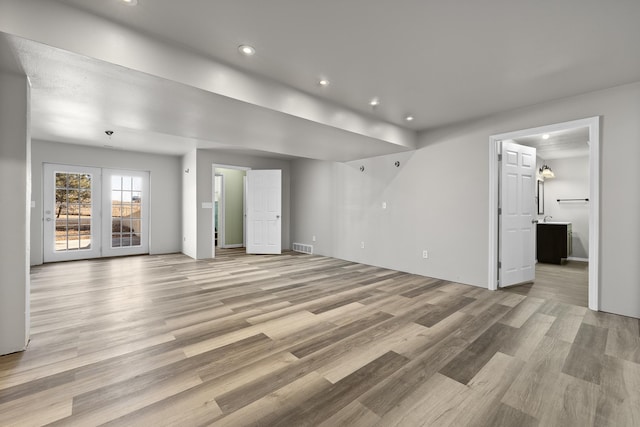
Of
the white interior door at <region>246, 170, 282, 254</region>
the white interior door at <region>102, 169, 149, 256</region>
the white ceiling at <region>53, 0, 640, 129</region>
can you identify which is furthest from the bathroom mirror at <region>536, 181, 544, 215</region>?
the white interior door at <region>102, 169, 149, 256</region>

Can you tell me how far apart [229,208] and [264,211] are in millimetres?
1751

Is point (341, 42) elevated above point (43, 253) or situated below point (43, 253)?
above

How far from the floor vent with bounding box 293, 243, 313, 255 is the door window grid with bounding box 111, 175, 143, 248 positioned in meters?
3.93

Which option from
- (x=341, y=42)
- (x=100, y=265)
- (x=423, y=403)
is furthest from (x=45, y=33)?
(x=100, y=265)

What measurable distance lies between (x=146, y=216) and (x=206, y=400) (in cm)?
647

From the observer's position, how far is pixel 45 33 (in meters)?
1.82

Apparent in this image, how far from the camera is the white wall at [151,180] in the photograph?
18.3 ft

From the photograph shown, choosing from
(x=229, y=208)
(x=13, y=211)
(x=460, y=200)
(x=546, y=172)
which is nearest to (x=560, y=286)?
(x=460, y=200)

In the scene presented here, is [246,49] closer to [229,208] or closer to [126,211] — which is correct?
[126,211]

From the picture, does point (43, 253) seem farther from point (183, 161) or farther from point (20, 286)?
point (20, 286)

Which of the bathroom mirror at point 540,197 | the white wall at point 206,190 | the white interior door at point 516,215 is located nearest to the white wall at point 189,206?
the white wall at point 206,190

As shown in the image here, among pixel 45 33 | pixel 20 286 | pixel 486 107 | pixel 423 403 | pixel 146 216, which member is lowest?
pixel 423 403

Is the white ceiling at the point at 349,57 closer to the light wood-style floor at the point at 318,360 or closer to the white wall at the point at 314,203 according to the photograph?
the light wood-style floor at the point at 318,360

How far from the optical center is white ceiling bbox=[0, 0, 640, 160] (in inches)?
75.9
